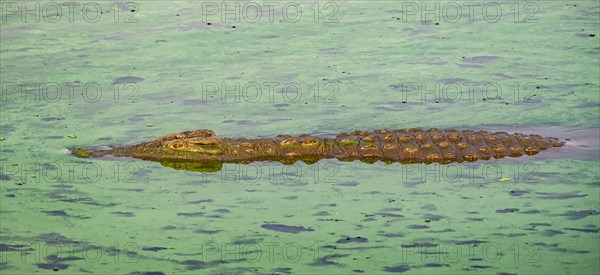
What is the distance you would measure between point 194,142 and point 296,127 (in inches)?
27.4

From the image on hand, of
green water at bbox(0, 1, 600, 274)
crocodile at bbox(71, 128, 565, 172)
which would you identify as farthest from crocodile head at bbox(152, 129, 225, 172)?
green water at bbox(0, 1, 600, 274)

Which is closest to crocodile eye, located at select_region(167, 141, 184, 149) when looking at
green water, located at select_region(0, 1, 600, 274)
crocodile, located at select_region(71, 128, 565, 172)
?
crocodile, located at select_region(71, 128, 565, 172)

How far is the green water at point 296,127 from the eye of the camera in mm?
4809

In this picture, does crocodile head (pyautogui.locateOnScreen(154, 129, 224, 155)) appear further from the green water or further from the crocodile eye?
the green water

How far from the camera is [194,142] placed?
20.0ft

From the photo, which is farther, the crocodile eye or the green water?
the crocodile eye

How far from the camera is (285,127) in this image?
21.3 feet

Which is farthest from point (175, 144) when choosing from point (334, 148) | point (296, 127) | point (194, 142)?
point (334, 148)

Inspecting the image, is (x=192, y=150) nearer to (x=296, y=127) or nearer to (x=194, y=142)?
(x=194, y=142)

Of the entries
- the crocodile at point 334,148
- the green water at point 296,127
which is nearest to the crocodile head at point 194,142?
the crocodile at point 334,148

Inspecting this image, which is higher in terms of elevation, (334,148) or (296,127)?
(296,127)

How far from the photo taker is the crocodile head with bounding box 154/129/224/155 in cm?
608

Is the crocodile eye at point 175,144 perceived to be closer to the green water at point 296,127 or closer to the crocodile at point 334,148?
the crocodile at point 334,148

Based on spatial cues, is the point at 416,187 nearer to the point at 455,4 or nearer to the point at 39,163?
the point at 39,163
